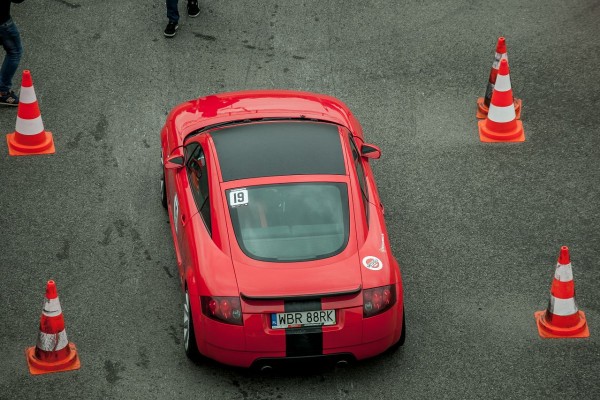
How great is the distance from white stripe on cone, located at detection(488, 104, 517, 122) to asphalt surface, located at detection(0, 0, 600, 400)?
304 mm

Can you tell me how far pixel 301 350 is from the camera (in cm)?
1005

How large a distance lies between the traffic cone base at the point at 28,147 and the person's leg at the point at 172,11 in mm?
2600

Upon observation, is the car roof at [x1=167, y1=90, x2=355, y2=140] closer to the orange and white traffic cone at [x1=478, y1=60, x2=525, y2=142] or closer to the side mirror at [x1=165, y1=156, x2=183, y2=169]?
the side mirror at [x1=165, y1=156, x2=183, y2=169]

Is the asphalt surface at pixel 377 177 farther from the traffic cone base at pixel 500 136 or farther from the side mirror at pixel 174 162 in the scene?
the side mirror at pixel 174 162

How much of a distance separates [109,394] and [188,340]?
0.77 m

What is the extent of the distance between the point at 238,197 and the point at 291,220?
19.8 inches

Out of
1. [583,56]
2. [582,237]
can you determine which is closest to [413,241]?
[582,237]

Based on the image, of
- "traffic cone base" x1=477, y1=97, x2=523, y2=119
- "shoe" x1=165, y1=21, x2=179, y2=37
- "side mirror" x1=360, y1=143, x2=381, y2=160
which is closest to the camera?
"side mirror" x1=360, y1=143, x2=381, y2=160

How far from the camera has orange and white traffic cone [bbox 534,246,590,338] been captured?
10.8 m

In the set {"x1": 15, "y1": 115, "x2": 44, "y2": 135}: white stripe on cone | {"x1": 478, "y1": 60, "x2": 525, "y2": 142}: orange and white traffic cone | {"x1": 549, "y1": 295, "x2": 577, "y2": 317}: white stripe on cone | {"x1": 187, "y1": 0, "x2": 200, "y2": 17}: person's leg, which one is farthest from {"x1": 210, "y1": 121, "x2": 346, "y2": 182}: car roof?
{"x1": 187, "y1": 0, "x2": 200, "y2": 17}: person's leg

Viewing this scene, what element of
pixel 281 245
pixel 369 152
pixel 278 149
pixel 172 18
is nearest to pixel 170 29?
pixel 172 18

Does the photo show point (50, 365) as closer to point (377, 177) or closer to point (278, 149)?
point (278, 149)

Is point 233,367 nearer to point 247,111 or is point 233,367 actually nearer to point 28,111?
point 247,111

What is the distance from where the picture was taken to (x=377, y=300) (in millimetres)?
10125
